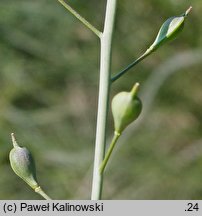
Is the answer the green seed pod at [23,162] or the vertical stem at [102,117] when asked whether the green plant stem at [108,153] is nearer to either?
the vertical stem at [102,117]

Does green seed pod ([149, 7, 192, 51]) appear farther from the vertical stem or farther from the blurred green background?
the blurred green background

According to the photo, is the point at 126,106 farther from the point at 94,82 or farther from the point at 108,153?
the point at 94,82

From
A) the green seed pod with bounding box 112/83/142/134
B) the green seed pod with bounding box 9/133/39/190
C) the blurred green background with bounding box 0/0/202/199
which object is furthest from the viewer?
the blurred green background with bounding box 0/0/202/199

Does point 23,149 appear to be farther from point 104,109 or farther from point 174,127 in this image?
point 174,127

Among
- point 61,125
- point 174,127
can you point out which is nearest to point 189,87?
point 174,127

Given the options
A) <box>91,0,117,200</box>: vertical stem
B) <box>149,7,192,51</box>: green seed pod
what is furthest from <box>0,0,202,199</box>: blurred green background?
<box>91,0,117,200</box>: vertical stem
